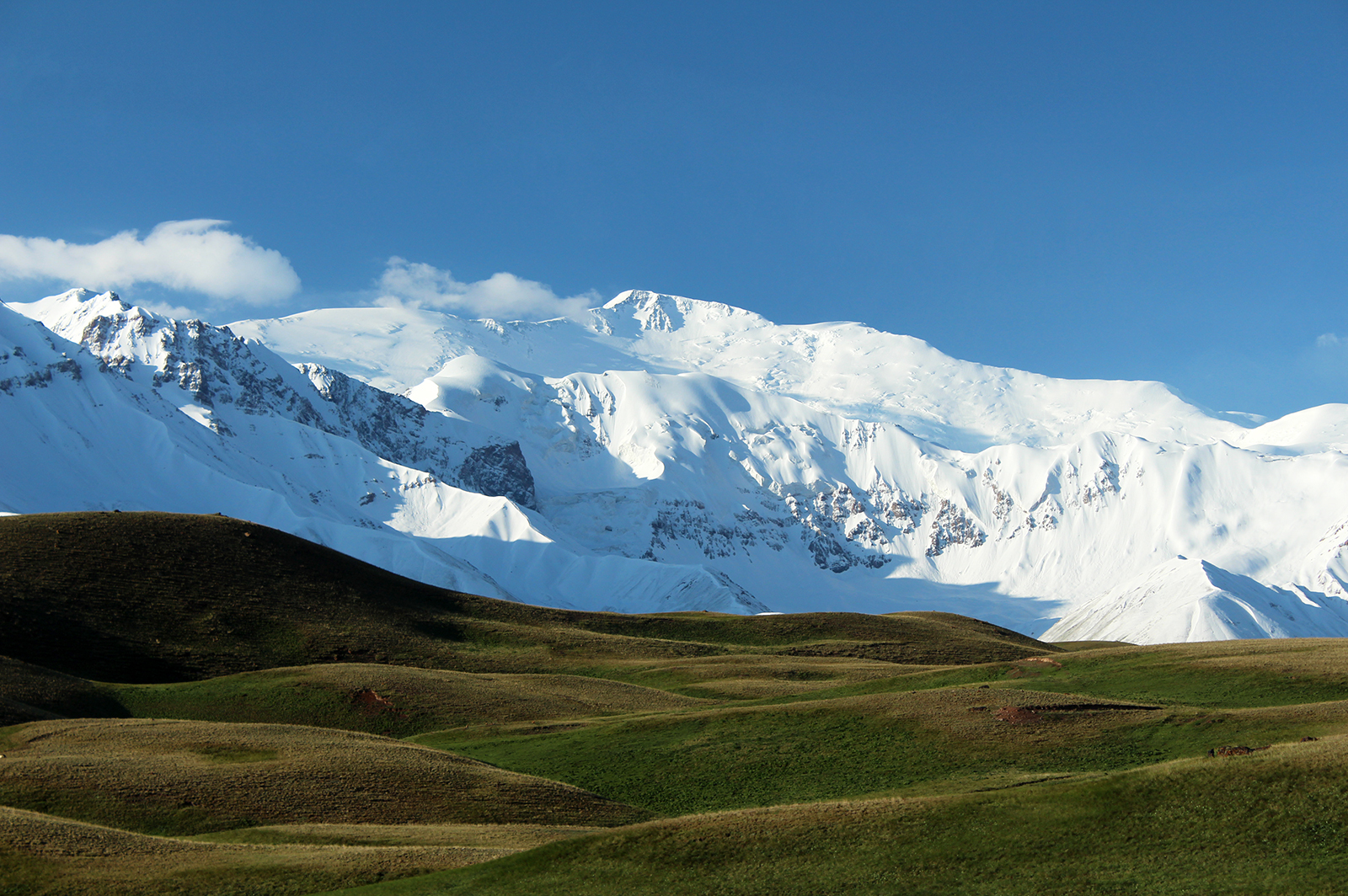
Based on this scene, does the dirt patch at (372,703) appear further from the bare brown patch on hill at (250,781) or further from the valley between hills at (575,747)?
the bare brown patch on hill at (250,781)

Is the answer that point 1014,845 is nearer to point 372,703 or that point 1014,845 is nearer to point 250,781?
point 250,781

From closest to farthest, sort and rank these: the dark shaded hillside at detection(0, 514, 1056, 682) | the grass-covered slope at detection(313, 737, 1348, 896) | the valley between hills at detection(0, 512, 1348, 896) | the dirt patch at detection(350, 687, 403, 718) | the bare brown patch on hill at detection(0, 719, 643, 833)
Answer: the grass-covered slope at detection(313, 737, 1348, 896) < the valley between hills at detection(0, 512, 1348, 896) < the bare brown patch on hill at detection(0, 719, 643, 833) < the dirt patch at detection(350, 687, 403, 718) < the dark shaded hillside at detection(0, 514, 1056, 682)

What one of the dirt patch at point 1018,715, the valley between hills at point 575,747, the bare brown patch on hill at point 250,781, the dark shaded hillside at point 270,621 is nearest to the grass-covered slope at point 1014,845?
the valley between hills at point 575,747

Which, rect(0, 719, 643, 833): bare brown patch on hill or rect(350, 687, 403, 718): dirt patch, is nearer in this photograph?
rect(0, 719, 643, 833): bare brown patch on hill

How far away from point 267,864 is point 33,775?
15.6 meters

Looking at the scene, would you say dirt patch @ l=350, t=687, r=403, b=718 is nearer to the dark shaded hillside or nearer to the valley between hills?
the valley between hills

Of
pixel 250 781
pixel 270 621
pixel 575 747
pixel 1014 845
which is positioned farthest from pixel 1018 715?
pixel 270 621

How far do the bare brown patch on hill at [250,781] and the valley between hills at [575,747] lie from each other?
0.56 ft

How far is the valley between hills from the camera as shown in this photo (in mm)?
29938

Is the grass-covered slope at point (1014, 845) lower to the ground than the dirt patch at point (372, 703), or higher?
higher

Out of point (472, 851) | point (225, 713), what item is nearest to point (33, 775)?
point (472, 851)

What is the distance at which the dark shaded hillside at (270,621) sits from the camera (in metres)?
78.7

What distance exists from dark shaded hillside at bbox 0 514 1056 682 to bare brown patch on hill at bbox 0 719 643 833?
1111 inches

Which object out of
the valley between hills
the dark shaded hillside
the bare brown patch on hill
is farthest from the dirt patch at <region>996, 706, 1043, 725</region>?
the dark shaded hillside
